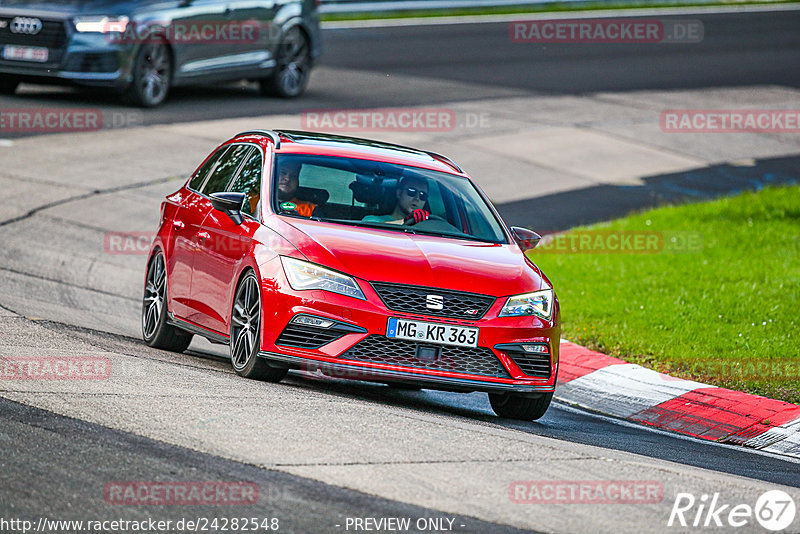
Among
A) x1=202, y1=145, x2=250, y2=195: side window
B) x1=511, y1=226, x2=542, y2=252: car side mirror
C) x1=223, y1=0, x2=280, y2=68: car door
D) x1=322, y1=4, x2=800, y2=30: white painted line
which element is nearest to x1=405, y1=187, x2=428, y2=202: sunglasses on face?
x1=511, y1=226, x2=542, y2=252: car side mirror

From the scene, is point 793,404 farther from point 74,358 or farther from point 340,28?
point 340,28

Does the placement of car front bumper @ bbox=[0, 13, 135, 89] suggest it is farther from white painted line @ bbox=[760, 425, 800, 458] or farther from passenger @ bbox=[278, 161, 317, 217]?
white painted line @ bbox=[760, 425, 800, 458]

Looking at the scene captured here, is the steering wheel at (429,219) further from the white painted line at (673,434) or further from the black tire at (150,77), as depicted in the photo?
the black tire at (150,77)

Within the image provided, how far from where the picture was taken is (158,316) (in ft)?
32.6

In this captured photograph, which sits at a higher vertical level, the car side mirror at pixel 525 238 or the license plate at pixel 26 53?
the license plate at pixel 26 53

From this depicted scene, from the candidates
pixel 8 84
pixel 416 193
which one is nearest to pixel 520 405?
pixel 416 193

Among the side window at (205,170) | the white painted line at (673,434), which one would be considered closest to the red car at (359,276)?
the side window at (205,170)

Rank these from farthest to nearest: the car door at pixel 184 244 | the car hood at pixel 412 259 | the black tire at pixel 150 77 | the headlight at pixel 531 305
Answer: the black tire at pixel 150 77 → the car door at pixel 184 244 → the headlight at pixel 531 305 → the car hood at pixel 412 259

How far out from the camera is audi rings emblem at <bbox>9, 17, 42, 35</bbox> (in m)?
18.0

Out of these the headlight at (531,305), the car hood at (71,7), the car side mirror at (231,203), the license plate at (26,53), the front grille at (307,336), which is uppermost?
the car hood at (71,7)

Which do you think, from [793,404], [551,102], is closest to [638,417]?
[793,404]

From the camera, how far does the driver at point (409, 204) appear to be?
29.1 ft

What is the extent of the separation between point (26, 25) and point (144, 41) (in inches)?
63.7

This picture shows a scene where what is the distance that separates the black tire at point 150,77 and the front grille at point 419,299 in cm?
1158
